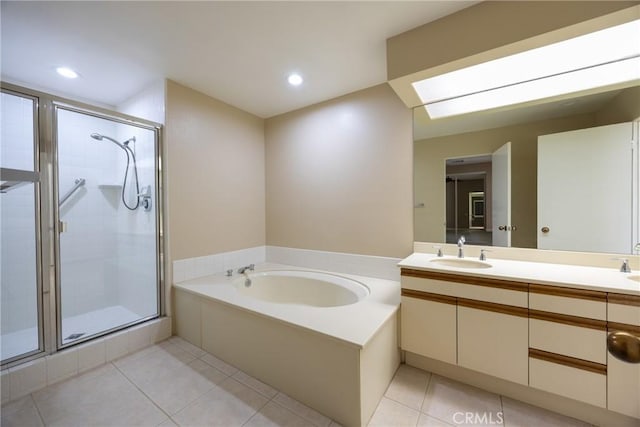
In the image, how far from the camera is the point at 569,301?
1344 millimetres

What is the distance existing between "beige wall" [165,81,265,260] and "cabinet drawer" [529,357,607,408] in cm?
273

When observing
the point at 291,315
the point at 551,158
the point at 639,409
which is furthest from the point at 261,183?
the point at 639,409

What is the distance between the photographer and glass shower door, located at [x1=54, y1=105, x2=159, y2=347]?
2.19 m

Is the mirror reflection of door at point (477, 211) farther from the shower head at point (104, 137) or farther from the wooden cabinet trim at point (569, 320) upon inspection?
the shower head at point (104, 137)

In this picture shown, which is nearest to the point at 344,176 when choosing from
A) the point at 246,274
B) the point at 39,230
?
the point at 246,274

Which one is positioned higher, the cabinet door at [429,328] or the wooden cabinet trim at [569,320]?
the wooden cabinet trim at [569,320]

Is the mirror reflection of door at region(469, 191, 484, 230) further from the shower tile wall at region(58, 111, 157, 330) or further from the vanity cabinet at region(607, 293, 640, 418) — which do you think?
the shower tile wall at region(58, 111, 157, 330)

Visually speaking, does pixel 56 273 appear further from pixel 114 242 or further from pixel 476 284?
pixel 476 284

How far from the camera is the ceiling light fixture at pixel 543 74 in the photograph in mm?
1416

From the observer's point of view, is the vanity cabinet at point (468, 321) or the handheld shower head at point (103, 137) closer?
the vanity cabinet at point (468, 321)

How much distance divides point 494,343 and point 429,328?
0.37 metres

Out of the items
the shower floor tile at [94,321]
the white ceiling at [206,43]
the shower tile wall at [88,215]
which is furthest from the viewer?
the shower tile wall at [88,215]

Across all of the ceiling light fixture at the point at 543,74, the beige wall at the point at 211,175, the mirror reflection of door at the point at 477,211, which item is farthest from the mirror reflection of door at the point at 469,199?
the beige wall at the point at 211,175

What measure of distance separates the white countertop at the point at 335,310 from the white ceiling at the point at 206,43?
190 centimetres
